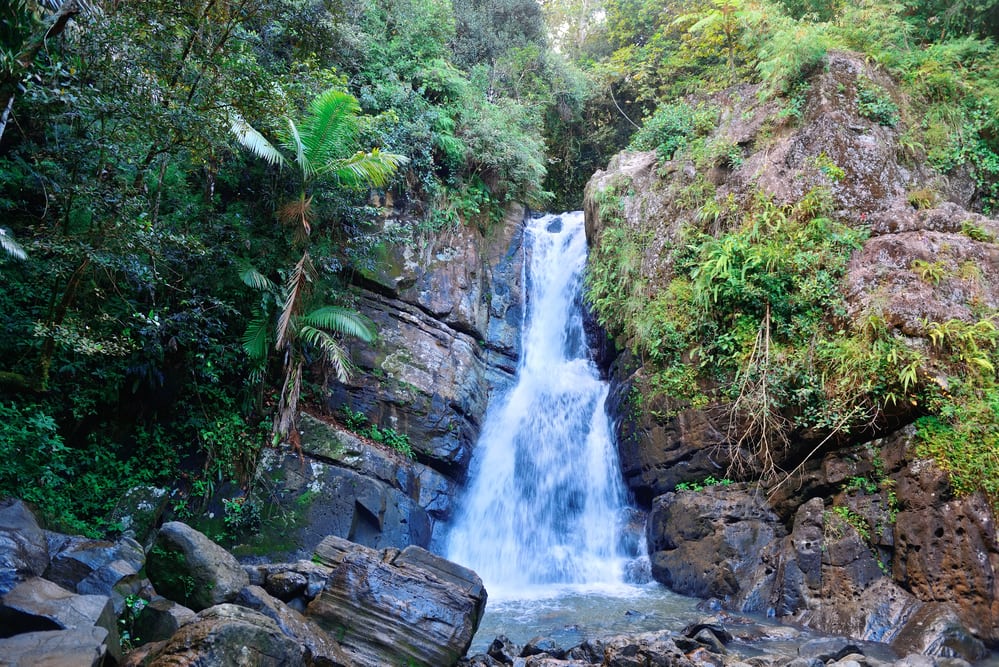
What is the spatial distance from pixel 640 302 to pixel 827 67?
5973 mm

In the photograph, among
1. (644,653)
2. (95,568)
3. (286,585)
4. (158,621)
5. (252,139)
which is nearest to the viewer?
(158,621)

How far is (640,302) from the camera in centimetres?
1166

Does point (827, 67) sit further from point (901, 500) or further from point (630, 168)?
point (901, 500)

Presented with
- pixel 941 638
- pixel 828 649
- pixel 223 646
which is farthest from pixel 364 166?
pixel 941 638

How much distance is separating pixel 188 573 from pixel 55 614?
118 cm

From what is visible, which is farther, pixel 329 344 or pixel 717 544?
pixel 329 344

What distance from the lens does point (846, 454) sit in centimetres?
830

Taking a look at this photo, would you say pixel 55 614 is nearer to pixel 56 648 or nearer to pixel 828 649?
pixel 56 648

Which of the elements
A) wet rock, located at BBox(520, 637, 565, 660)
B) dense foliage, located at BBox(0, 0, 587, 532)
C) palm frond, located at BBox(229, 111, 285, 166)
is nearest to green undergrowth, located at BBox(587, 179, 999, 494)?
wet rock, located at BBox(520, 637, 565, 660)

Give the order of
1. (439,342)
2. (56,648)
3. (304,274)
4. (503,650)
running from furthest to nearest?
(439,342)
(304,274)
(503,650)
(56,648)

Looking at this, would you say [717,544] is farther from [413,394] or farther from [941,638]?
[413,394]

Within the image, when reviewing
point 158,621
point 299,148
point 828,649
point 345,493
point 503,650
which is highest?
point 299,148

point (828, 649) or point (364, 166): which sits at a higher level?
point (364, 166)

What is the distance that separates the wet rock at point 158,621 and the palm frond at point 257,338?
5.24 m
